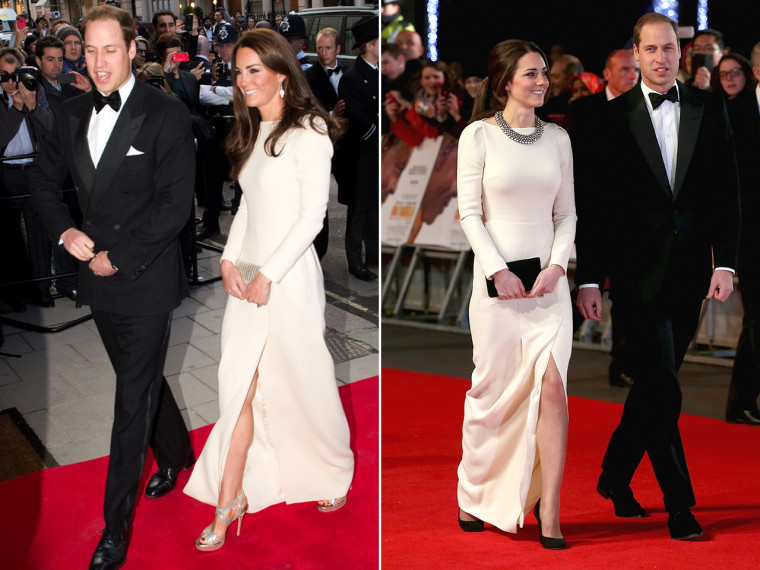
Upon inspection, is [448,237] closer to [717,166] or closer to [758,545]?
[717,166]

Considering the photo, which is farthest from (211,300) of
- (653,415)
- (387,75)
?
(653,415)

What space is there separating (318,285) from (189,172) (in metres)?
0.44

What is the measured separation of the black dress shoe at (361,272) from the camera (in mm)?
4590

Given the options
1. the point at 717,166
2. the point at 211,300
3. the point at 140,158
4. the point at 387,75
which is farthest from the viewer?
the point at 211,300

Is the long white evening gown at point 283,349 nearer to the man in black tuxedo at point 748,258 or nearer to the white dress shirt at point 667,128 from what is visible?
the white dress shirt at point 667,128

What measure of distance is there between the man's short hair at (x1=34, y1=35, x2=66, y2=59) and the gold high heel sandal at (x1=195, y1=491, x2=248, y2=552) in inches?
95.9

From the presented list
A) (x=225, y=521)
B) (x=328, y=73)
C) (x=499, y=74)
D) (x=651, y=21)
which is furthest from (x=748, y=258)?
(x=328, y=73)

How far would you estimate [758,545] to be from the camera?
79.3 inches

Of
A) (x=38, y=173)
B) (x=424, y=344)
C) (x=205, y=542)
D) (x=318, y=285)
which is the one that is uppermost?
(x=38, y=173)

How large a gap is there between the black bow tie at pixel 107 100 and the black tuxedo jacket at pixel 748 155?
1.45 m

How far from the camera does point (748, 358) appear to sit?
2.36 meters

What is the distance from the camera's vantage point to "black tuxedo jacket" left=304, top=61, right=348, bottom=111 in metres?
4.41

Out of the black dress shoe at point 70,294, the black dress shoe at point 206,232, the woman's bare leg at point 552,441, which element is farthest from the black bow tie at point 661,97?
the black dress shoe at point 70,294

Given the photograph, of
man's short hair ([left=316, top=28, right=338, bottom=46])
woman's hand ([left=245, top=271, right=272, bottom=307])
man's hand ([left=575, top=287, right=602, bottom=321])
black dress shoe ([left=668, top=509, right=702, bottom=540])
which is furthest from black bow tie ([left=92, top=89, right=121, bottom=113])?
man's short hair ([left=316, top=28, right=338, bottom=46])
